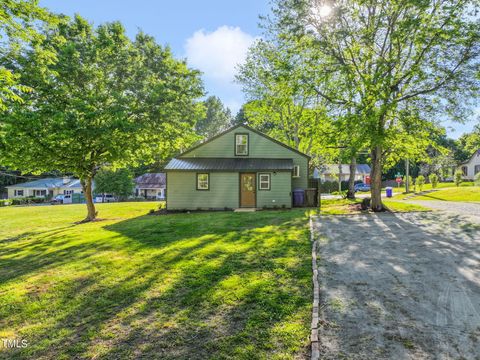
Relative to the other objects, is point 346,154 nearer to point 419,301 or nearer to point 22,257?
point 419,301

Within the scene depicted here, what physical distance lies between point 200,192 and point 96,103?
7.96 meters

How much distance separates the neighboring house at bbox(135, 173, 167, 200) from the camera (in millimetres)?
58969

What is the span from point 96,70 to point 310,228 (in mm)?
13171

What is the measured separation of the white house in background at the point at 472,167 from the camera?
1849 inches

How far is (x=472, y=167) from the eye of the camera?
1916 inches

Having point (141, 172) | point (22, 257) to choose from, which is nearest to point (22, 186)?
point (141, 172)

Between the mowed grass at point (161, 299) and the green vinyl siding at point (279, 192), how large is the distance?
9654 mm

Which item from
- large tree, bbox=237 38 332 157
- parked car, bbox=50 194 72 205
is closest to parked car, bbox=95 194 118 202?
parked car, bbox=50 194 72 205

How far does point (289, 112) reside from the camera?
28.0 metres

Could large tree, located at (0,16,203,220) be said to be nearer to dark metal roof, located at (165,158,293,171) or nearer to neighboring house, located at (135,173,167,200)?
dark metal roof, located at (165,158,293,171)

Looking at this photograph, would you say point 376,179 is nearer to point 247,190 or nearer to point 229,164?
point 247,190

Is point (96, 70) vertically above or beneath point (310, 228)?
above

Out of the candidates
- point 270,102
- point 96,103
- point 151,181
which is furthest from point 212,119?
point 96,103

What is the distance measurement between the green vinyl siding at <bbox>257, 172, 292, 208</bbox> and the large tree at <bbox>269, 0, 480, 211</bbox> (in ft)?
16.4
